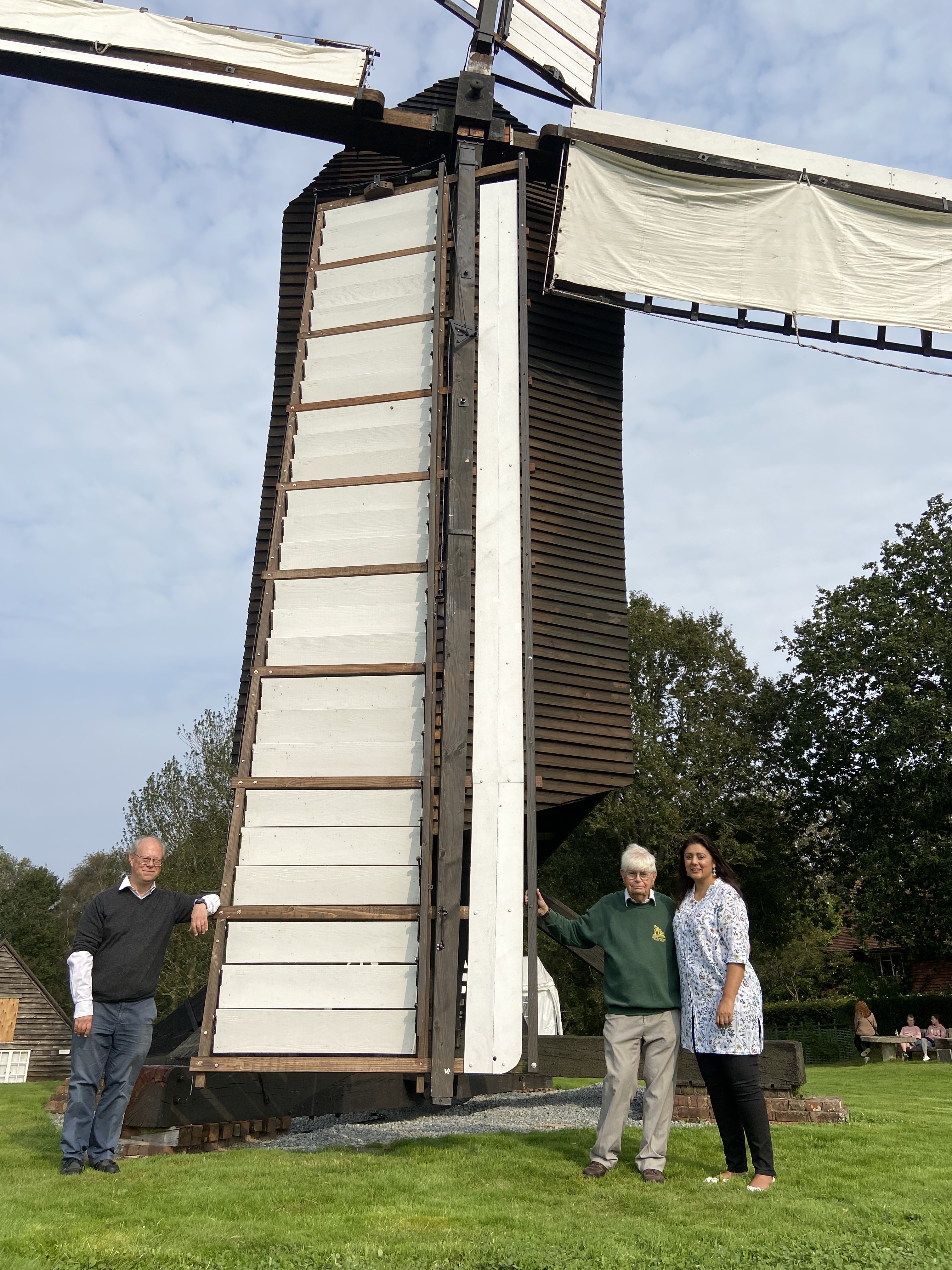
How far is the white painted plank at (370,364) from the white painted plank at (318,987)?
4.37 metres

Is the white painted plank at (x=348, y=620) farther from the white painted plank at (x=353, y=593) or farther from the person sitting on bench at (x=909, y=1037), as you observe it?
the person sitting on bench at (x=909, y=1037)

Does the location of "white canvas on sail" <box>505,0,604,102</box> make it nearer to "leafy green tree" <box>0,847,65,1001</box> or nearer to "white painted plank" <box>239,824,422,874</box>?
"white painted plank" <box>239,824,422,874</box>

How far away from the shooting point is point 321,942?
6.59 meters

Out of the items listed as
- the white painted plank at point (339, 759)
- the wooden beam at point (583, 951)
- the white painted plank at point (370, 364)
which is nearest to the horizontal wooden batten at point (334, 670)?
the white painted plank at point (339, 759)

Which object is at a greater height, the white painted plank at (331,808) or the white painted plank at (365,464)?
the white painted plank at (365,464)

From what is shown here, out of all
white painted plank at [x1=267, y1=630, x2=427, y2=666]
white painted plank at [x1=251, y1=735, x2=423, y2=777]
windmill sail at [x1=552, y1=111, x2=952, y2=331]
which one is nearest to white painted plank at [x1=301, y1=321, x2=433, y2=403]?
white painted plank at [x1=267, y1=630, x2=427, y2=666]

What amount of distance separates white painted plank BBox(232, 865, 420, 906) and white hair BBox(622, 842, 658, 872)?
4.95 feet

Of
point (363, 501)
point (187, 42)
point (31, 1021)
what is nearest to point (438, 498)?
point (363, 501)

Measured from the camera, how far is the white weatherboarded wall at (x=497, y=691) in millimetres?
6129

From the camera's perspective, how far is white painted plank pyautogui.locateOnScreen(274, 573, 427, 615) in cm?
Result: 737

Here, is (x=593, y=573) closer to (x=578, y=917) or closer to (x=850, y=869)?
(x=578, y=917)

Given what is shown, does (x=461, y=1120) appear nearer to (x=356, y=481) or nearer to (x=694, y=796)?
(x=356, y=481)

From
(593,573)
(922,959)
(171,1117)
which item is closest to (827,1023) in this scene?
(922,959)

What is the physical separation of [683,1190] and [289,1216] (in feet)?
6.31
